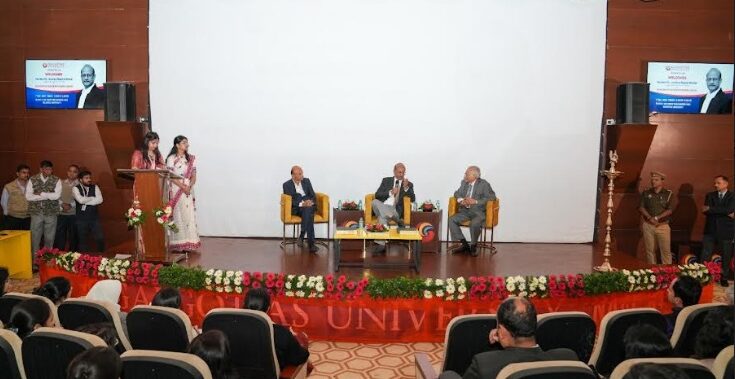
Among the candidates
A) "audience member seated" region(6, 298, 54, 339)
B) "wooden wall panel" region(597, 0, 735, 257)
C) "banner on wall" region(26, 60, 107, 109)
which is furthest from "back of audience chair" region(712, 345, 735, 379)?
"banner on wall" region(26, 60, 107, 109)

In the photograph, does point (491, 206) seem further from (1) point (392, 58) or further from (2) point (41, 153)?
(2) point (41, 153)

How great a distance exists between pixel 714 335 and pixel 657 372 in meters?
1.07

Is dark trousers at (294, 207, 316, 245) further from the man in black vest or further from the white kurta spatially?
the man in black vest

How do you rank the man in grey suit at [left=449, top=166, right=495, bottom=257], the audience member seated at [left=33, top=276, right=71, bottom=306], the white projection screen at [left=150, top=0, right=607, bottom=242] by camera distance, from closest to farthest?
the audience member seated at [left=33, top=276, right=71, bottom=306] → the man in grey suit at [left=449, top=166, right=495, bottom=257] → the white projection screen at [left=150, top=0, right=607, bottom=242]

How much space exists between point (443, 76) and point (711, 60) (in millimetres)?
3828

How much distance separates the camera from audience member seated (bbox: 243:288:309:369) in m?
3.63

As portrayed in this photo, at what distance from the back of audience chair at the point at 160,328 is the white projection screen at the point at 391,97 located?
531 centimetres

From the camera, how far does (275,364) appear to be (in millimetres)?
3486

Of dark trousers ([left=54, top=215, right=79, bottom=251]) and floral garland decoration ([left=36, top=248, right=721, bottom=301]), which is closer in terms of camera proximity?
floral garland decoration ([left=36, top=248, right=721, bottom=301])

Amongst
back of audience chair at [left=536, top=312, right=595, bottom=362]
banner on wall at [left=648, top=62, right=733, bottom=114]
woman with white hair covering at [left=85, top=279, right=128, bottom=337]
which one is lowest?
woman with white hair covering at [left=85, top=279, right=128, bottom=337]

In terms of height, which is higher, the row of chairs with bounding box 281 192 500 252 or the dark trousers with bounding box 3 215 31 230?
the row of chairs with bounding box 281 192 500 252

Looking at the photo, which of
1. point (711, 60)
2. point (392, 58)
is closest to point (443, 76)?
point (392, 58)

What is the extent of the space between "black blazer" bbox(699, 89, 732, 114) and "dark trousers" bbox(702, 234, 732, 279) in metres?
1.88

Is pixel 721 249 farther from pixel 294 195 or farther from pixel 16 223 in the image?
A: pixel 16 223
